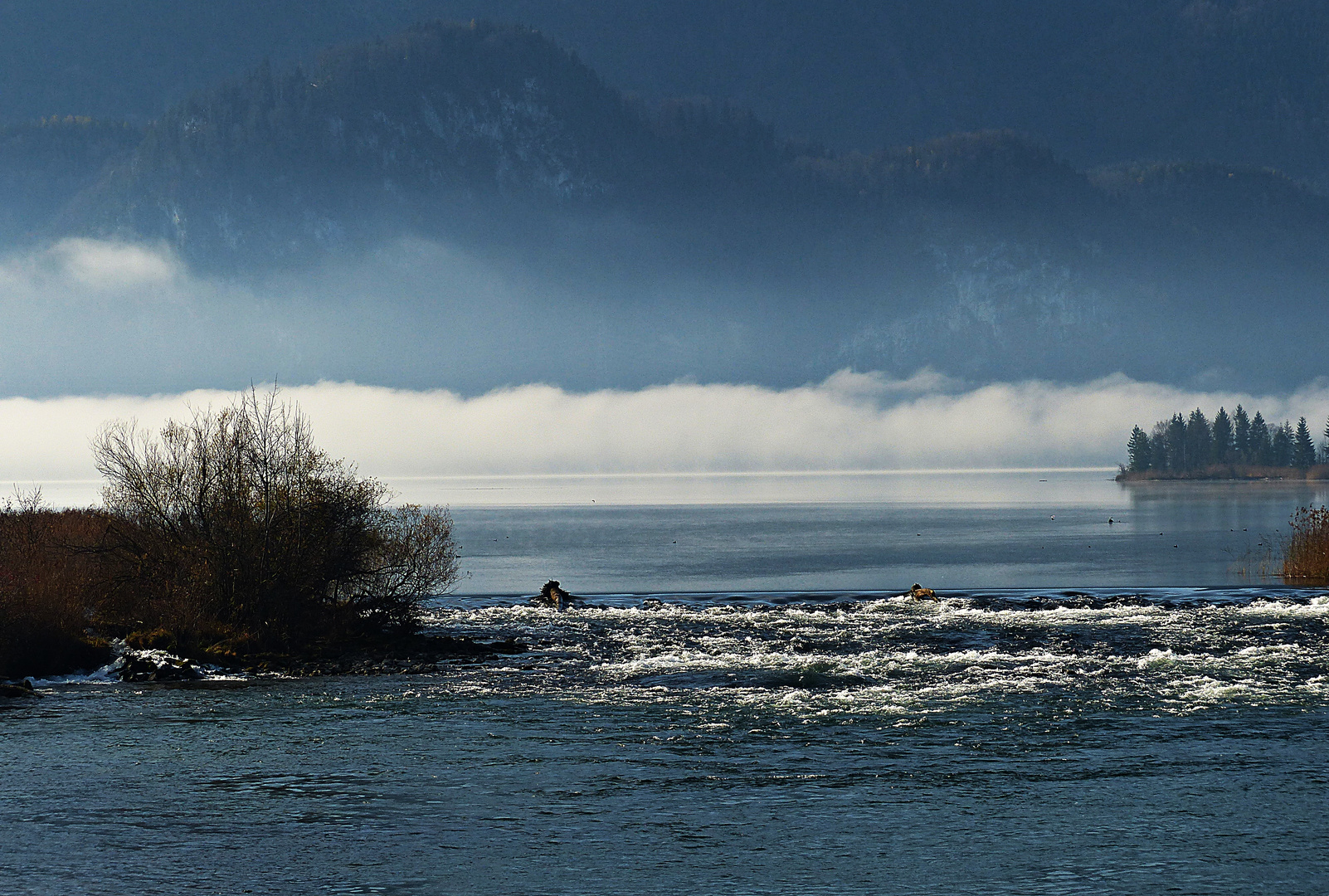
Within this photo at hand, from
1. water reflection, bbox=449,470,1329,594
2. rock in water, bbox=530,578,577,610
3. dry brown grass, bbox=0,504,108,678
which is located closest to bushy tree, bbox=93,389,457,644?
dry brown grass, bbox=0,504,108,678

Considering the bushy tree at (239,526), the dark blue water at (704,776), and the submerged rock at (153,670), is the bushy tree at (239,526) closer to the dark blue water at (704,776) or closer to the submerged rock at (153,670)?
the submerged rock at (153,670)

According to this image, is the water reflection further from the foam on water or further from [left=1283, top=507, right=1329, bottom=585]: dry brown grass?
the foam on water

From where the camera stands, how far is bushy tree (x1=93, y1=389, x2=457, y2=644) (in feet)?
132

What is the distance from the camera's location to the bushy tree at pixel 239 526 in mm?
40219

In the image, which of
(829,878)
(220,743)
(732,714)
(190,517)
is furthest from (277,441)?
(829,878)

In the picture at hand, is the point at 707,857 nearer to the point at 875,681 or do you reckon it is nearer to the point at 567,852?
the point at 567,852

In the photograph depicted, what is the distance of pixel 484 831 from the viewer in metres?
19.4

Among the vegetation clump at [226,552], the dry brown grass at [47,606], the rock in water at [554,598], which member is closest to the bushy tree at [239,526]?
the vegetation clump at [226,552]

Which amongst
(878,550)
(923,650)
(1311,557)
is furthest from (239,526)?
(878,550)

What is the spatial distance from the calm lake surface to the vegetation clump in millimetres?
5061

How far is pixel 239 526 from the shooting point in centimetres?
4044

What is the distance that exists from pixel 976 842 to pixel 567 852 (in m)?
5.90

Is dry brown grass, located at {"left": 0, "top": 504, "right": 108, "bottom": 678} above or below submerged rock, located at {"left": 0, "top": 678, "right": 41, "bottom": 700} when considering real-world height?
above

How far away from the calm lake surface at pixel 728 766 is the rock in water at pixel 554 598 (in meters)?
5.47
